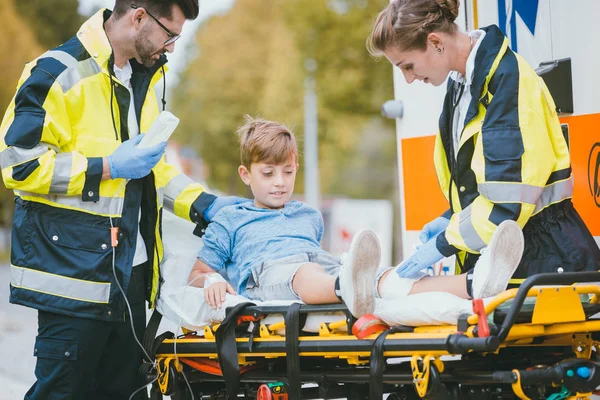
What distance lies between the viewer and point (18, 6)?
23.4m

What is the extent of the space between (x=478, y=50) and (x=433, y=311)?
1.08 m

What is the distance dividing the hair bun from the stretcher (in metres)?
1.14

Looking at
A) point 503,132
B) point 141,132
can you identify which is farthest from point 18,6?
point 503,132

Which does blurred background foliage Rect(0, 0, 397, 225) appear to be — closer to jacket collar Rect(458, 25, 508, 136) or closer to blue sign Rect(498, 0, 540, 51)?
blue sign Rect(498, 0, 540, 51)

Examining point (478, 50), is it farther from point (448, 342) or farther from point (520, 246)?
point (448, 342)

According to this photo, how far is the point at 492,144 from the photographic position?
11.1 feet

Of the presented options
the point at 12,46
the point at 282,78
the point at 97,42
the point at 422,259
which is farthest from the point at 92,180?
the point at 282,78

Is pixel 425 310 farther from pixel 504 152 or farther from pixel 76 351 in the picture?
pixel 76 351

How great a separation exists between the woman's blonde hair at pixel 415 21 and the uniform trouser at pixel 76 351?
1663mm

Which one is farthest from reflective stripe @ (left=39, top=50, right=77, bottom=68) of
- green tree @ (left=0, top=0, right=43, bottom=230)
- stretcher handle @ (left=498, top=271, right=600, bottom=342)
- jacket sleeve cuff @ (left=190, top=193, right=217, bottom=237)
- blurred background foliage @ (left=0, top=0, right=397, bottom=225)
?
green tree @ (left=0, top=0, right=43, bottom=230)

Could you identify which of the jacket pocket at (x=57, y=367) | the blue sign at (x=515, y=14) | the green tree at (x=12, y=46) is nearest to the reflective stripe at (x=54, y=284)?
the jacket pocket at (x=57, y=367)

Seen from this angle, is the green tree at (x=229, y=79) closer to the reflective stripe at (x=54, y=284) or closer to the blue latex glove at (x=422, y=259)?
the reflective stripe at (x=54, y=284)

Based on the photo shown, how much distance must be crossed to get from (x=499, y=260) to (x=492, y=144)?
47 centimetres

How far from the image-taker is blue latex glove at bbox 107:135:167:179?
3.97m
